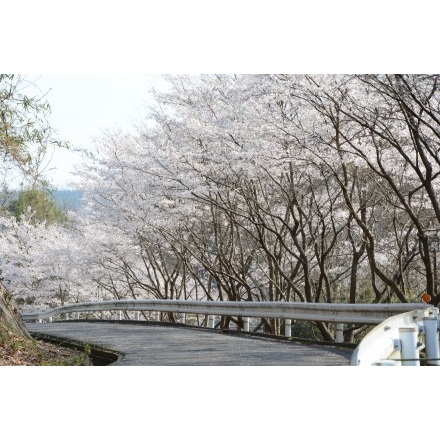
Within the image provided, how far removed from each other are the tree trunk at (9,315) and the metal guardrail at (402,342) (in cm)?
414

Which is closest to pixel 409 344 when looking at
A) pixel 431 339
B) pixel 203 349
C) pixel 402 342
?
pixel 402 342

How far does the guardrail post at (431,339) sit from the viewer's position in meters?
6.89

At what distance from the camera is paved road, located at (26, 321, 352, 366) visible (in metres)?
8.05

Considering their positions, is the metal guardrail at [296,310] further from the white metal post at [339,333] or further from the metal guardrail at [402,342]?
the metal guardrail at [402,342]

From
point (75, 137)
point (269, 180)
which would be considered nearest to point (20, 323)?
point (75, 137)

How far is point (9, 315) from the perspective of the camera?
8.65 metres

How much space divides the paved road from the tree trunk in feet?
3.57

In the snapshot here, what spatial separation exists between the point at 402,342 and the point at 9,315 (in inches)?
178

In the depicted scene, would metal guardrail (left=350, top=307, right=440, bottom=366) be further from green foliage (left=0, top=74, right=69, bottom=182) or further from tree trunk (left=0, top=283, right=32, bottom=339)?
green foliage (left=0, top=74, right=69, bottom=182)

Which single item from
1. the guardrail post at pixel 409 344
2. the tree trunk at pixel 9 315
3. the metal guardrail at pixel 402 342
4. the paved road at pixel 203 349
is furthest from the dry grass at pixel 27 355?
the guardrail post at pixel 409 344

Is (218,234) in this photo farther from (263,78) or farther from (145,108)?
(263,78)

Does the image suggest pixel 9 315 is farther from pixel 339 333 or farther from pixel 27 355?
pixel 339 333

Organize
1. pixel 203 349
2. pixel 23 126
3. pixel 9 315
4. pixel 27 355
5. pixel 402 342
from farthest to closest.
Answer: pixel 23 126 < pixel 203 349 < pixel 9 315 < pixel 27 355 < pixel 402 342

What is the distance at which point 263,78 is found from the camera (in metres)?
13.5
